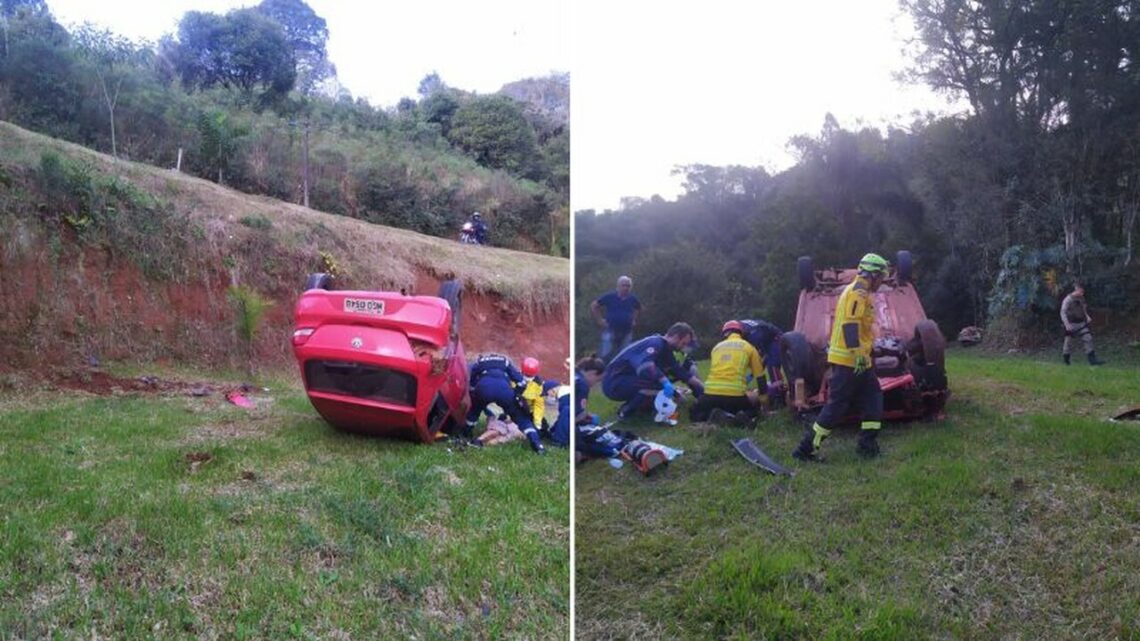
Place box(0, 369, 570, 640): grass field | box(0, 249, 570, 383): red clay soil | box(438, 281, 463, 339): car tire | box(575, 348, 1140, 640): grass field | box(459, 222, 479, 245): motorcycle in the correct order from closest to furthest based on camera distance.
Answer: box(575, 348, 1140, 640): grass field → box(0, 369, 570, 640): grass field → box(438, 281, 463, 339): car tire → box(0, 249, 570, 383): red clay soil → box(459, 222, 479, 245): motorcycle

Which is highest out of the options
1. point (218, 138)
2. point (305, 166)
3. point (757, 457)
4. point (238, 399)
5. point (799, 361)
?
point (218, 138)

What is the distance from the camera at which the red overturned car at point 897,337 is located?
1.75 metres

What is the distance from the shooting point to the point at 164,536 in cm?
202

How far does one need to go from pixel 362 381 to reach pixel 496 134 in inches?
58.9

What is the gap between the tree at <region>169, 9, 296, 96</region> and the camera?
4355 millimetres

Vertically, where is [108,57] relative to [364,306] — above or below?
above

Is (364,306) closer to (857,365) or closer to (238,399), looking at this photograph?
(238,399)

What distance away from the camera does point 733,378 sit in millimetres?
1930

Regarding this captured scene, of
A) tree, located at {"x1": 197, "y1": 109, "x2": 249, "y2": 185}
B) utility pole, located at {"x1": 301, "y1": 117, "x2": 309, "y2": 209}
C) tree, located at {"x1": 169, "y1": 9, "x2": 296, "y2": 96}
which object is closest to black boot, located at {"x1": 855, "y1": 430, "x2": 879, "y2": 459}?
utility pole, located at {"x1": 301, "y1": 117, "x2": 309, "y2": 209}

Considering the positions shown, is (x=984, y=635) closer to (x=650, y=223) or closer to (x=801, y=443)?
(x=801, y=443)

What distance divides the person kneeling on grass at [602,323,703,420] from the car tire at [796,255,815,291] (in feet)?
1.11

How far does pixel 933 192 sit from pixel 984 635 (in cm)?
94

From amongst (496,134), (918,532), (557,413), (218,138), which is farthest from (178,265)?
(918,532)

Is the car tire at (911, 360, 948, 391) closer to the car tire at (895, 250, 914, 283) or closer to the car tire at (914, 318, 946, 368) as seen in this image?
the car tire at (914, 318, 946, 368)
